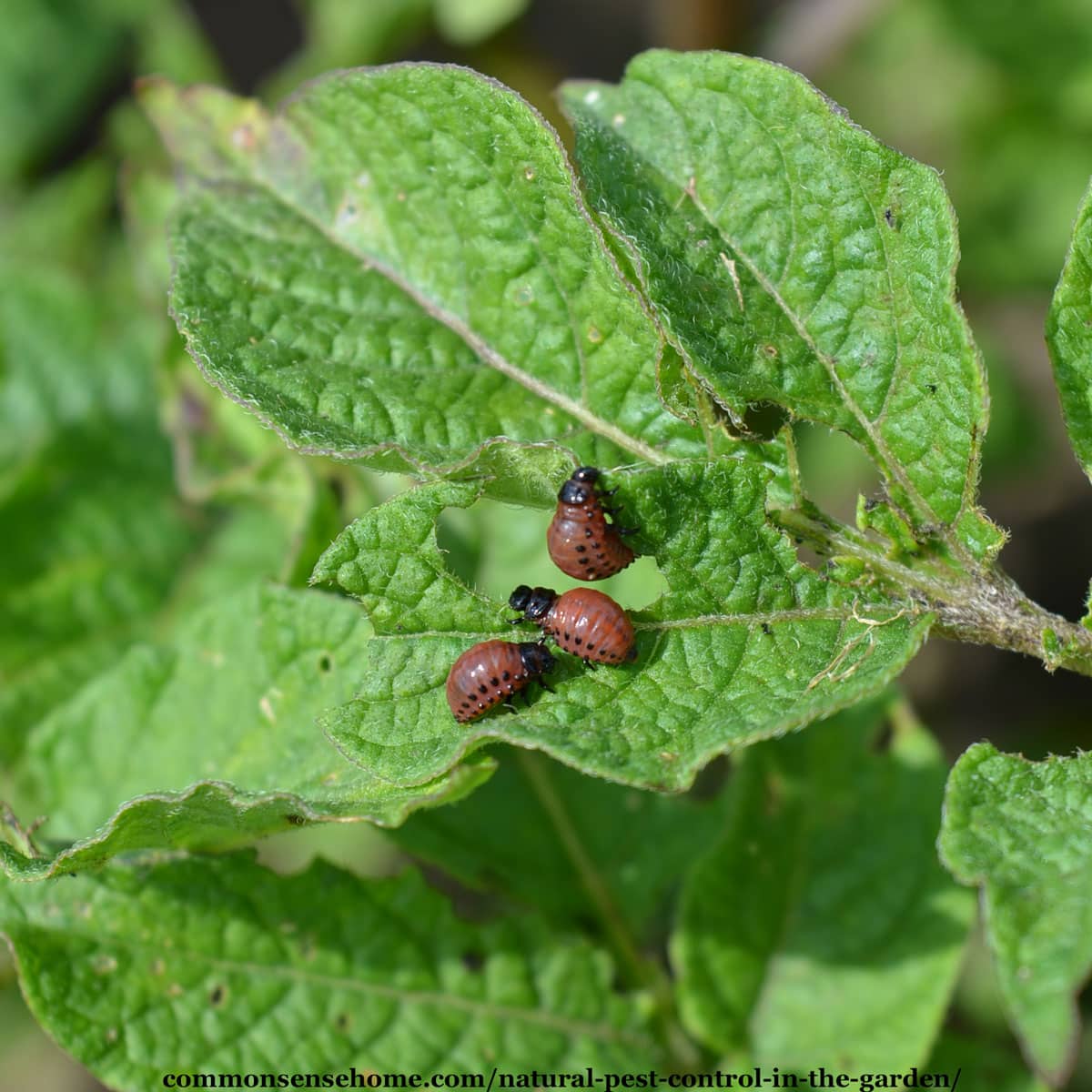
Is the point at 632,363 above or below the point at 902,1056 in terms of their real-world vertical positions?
above

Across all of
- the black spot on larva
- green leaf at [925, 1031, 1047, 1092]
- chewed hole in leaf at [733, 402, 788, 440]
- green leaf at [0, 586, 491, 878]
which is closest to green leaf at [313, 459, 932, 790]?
green leaf at [0, 586, 491, 878]

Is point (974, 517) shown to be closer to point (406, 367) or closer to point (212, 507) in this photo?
point (406, 367)

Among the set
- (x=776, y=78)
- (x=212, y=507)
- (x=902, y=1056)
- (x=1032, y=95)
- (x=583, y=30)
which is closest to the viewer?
(x=776, y=78)

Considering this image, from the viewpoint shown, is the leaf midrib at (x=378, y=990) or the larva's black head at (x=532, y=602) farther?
the leaf midrib at (x=378, y=990)

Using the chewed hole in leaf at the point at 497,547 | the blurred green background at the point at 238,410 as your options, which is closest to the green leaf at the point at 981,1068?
the blurred green background at the point at 238,410

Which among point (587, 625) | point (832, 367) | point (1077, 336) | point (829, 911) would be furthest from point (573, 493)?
point (829, 911)

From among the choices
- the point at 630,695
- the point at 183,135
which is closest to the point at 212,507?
the point at 183,135

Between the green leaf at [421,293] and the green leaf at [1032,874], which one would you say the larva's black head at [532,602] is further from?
the green leaf at [1032,874]
